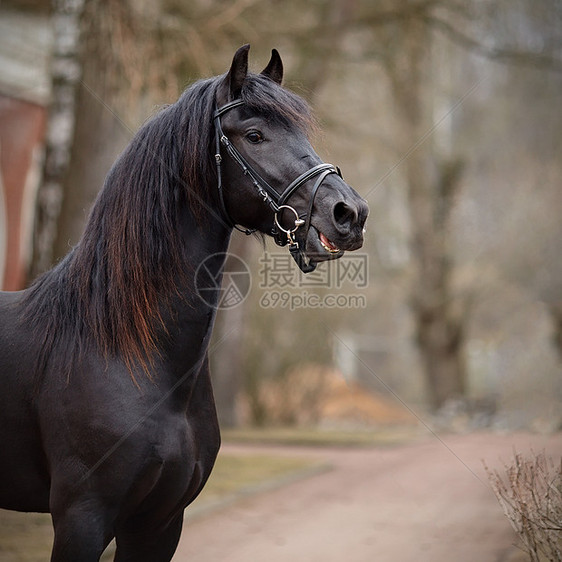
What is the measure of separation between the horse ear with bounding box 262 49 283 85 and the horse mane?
7.6 inches

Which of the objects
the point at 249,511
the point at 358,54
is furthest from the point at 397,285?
the point at 249,511

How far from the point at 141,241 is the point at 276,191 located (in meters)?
0.54

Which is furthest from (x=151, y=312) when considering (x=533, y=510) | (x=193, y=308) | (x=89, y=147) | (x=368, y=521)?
(x=368, y=521)

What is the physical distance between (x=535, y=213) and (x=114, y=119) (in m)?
12.2

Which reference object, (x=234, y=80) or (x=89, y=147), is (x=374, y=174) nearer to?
(x=89, y=147)

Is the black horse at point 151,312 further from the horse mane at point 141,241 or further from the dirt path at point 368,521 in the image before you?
the dirt path at point 368,521

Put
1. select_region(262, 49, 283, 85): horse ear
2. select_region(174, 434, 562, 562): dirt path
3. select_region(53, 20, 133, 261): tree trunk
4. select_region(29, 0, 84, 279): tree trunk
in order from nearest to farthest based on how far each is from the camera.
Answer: select_region(262, 49, 283, 85): horse ear < select_region(174, 434, 562, 562): dirt path < select_region(53, 20, 133, 261): tree trunk < select_region(29, 0, 84, 279): tree trunk

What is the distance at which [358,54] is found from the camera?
12.2 meters

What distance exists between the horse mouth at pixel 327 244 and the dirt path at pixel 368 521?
2.00 metres

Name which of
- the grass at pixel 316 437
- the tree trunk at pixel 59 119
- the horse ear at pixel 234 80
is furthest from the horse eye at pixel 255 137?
the grass at pixel 316 437

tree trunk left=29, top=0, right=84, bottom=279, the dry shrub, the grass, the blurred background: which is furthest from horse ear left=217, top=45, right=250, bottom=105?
the grass

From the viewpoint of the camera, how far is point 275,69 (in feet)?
10.2

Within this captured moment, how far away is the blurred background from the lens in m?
6.96

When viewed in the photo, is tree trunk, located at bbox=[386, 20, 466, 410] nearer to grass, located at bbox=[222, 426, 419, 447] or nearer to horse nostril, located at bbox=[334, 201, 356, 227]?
grass, located at bbox=[222, 426, 419, 447]
